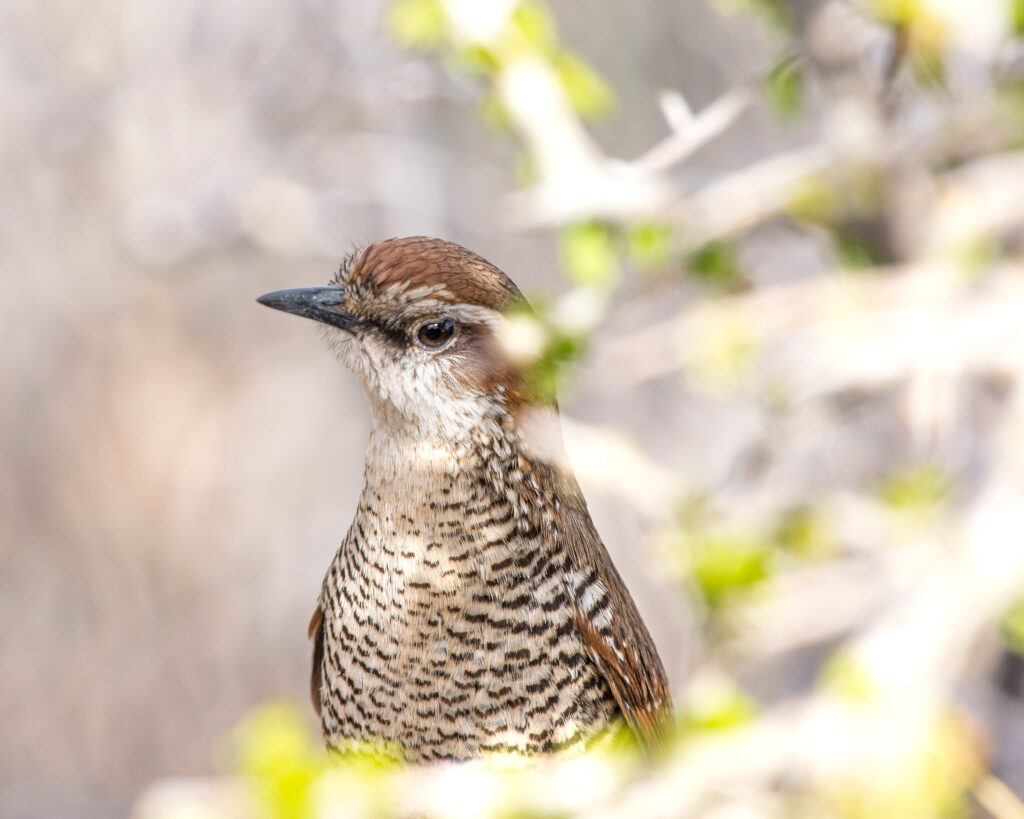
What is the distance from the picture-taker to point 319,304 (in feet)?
7.16

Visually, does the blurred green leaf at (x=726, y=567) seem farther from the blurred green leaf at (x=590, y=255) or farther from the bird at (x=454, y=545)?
the blurred green leaf at (x=590, y=255)

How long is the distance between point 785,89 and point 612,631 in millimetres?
1751

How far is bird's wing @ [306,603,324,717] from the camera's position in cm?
306

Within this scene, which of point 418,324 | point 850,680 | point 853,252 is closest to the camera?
point 850,680

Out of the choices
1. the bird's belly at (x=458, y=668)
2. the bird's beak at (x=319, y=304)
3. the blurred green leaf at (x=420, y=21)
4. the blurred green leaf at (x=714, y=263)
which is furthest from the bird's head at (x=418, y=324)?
the blurred green leaf at (x=420, y=21)

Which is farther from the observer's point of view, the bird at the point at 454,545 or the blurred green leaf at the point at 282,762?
the bird at the point at 454,545

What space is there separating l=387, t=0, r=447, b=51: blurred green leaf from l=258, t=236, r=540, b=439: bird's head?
4.23 ft

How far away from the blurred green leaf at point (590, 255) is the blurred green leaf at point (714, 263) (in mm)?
245

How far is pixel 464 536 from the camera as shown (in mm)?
2459

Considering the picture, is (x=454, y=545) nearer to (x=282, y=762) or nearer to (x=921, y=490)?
(x=282, y=762)

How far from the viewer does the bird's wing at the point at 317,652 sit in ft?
10.1

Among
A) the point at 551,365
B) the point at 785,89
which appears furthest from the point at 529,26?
the point at 551,365

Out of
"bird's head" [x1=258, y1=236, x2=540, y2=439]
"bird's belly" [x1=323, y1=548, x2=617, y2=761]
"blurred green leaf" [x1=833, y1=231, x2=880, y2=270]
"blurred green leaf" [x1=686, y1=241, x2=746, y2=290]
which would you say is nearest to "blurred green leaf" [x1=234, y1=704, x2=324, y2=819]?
"bird's belly" [x1=323, y1=548, x2=617, y2=761]

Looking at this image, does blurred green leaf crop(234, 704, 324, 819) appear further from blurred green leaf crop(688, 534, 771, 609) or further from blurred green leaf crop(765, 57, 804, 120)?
blurred green leaf crop(765, 57, 804, 120)
